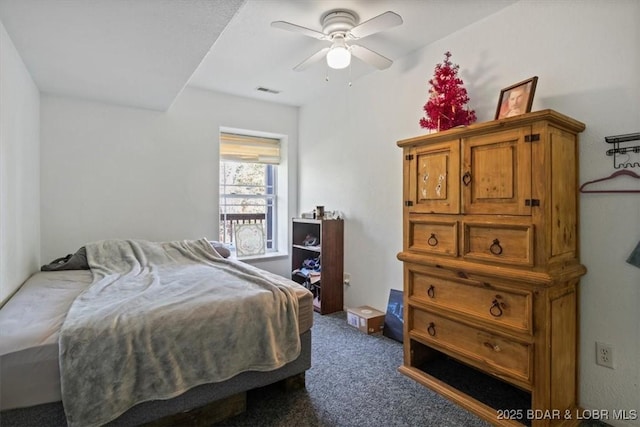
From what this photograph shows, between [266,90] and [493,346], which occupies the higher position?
[266,90]

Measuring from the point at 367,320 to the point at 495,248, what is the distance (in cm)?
148

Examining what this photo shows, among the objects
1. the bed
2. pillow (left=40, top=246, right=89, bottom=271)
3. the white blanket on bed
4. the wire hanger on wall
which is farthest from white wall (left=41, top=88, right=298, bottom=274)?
the wire hanger on wall

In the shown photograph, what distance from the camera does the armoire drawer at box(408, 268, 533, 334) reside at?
1.66 m

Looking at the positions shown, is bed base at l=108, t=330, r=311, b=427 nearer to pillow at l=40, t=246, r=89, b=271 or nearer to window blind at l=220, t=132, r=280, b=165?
pillow at l=40, t=246, r=89, b=271

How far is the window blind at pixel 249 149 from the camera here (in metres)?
4.07

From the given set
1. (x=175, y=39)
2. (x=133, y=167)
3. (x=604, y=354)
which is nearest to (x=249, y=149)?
(x=133, y=167)

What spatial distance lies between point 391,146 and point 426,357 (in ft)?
5.99

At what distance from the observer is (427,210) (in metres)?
2.12

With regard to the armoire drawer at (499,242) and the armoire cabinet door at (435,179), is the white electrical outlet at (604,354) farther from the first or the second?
the armoire cabinet door at (435,179)

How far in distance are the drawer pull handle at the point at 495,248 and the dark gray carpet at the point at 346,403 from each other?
3.03ft

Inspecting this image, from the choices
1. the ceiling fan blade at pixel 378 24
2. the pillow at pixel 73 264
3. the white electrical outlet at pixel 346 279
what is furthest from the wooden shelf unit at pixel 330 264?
the pillow at pixel 73 264

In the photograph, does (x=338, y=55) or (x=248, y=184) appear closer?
(x=338, y=55)

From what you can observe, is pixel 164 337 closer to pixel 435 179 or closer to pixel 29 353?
pixel 29 353

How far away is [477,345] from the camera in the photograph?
186 cm
